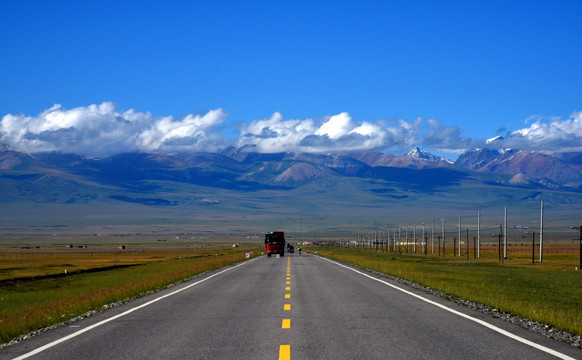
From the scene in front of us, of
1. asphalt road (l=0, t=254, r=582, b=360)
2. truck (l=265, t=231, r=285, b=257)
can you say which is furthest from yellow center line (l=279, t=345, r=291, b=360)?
truck (l=265, t=231, r=285, b=257)

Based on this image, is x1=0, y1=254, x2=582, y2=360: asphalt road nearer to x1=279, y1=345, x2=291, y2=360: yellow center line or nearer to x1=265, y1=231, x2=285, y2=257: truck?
x1=279, y1=345, x2=291, y2=360: yellow center line

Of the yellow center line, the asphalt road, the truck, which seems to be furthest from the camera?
the truck

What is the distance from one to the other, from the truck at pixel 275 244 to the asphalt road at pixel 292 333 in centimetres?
7540

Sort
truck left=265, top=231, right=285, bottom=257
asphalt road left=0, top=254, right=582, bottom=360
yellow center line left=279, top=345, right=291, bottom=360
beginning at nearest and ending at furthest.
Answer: yellow center line left=279, top=345, right=291, bottom=360
asphalt road left=0, top=254, right=582, bottom=360
truck left=265, top=231, right=285, bottom=257

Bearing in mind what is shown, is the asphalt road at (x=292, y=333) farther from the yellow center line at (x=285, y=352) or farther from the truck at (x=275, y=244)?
the truck at (x=275, y=244)

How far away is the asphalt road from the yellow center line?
0.7 inches

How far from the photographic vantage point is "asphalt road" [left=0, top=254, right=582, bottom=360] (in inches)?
541

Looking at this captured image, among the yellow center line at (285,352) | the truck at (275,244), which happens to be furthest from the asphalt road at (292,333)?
the truck at (275,244)

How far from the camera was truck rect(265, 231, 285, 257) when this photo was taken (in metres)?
101

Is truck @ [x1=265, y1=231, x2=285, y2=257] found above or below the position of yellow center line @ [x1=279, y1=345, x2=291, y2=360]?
below

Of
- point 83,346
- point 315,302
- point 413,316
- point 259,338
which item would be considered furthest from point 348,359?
point 315,302

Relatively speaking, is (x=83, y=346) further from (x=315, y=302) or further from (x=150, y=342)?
(x=315, y=302)

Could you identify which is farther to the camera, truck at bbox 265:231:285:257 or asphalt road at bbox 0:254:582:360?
truck at bbox 265:231:285:257

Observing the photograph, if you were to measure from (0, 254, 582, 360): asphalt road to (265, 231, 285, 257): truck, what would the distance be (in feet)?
247
